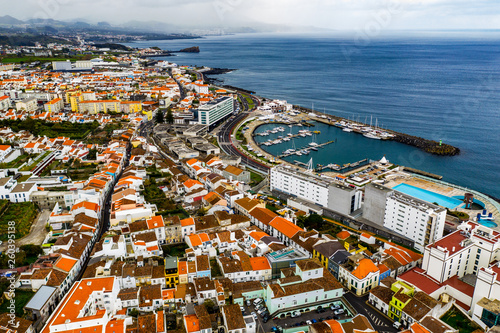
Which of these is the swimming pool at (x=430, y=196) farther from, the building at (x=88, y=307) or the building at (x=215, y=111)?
the building at (x=215, y=111)

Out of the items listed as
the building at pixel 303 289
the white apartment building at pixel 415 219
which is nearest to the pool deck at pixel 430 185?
the white apartment building at pixel 415 219

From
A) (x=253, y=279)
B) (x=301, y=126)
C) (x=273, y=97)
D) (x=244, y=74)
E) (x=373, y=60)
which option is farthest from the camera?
(x=373, y=60)

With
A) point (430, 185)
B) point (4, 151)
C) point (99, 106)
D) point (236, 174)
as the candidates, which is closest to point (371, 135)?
point (430, 185)

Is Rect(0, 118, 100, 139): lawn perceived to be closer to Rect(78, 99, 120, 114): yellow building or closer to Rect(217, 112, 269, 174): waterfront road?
Rect(78, 99, 120, 114): yellow building

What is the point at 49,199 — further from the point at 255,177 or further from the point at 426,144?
the point at 426,144

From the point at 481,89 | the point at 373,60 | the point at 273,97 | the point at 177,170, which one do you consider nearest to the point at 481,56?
the point at 373,60

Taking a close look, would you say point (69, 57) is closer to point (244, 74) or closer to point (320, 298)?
point (244, 74)

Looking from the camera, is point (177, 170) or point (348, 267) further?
point (177, 170)

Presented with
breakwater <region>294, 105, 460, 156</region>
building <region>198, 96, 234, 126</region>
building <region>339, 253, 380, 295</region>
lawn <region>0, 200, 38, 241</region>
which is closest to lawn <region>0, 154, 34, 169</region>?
lawn <region>0, 200, 38, 241</region>
